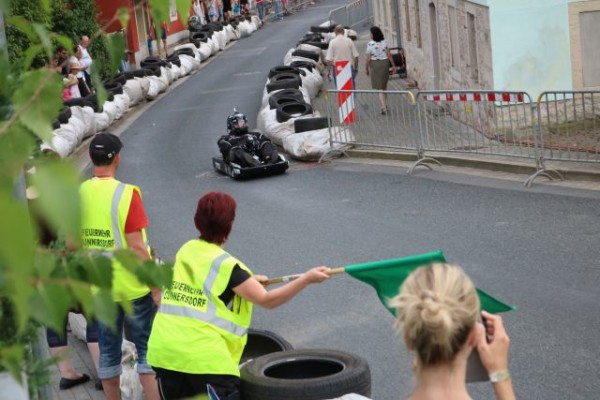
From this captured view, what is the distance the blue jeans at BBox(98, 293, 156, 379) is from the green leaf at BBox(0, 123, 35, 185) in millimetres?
5392

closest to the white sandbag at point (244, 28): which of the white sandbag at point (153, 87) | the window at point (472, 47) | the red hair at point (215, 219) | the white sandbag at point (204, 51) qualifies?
the white sandbag at point (204, 51)

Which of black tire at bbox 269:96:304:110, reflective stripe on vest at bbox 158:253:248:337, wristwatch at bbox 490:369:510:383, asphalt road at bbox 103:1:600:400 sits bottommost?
asphalt road at bbox 103:1:600:400

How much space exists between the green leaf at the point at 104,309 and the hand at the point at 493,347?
5.90 feet

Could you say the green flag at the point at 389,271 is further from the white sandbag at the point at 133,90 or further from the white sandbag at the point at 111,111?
the white sandbag at the point at 133,90

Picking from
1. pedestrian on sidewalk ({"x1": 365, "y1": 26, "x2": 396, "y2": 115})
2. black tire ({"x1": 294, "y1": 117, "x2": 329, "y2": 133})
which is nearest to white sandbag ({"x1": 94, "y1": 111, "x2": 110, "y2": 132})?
pedestrian on sidewalk ({"x1": 365, "y1": 26, "x2": 396, "y2": 115})

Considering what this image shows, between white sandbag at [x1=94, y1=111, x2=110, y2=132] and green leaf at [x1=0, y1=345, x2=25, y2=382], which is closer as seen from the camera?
green leaf at [x1=0, y1=345, x2=25, y2=382]

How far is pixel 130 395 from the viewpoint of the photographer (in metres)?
8.45

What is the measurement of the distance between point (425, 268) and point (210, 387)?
2814 mm


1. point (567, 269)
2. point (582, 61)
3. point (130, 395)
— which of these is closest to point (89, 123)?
point (582, 61)

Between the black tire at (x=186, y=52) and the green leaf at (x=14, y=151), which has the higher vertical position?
the green leaf at (x=14, y=151)

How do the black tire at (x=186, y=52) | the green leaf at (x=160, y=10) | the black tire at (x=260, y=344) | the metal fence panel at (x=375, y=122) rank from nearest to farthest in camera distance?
1. the green leaf at (x=160, y=10)
2. the black tire at (x=260, y=344)
3. the metal fence panel at (x=375, y=122)
4. the black tire at (x=186, y=52)

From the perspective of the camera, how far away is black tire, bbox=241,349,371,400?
6.39 m

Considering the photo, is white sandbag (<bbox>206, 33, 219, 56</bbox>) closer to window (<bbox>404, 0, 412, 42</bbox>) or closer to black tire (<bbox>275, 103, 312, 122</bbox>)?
window (<bbox>404, 0, 412, 42</bbox>)

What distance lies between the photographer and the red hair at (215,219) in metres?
6.24
